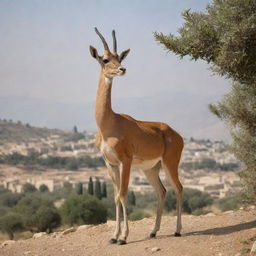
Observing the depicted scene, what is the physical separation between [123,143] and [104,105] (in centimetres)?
85

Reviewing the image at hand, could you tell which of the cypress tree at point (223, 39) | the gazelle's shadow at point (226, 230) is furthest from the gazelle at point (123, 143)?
the cypress tree at point (223, 39)

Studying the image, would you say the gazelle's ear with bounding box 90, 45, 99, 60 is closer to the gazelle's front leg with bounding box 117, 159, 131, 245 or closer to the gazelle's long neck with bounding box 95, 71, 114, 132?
the gazelle's long neck with bounding box 95, 71, 114, 132

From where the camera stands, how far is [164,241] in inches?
392

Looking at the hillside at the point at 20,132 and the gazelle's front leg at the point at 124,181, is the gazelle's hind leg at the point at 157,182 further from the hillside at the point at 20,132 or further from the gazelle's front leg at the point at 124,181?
the hillside at the point at 20,132

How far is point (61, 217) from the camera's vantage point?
107 feet

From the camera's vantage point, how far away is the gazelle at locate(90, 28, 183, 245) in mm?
9672

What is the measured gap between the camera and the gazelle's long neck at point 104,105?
32.3ft

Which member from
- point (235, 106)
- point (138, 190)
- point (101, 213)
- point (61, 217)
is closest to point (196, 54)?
point (235, 106)

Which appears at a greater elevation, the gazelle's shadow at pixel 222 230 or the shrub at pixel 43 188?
the shrub at pixel 43 188

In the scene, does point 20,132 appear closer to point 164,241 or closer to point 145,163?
point 145,163

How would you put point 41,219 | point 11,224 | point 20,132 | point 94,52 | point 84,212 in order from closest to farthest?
point 94,52, point 84,212, point 41,219, point 11,224, point 20,132

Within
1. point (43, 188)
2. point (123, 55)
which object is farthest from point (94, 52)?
point (43, 188)

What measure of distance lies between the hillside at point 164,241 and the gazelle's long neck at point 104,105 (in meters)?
2.37

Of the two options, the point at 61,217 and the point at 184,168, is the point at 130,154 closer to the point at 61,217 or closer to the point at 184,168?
the point at 61,217
